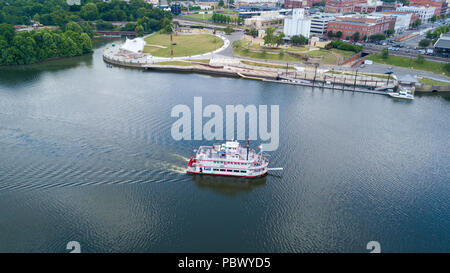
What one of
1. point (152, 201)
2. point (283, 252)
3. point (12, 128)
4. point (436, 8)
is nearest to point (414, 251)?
point (283, 252)

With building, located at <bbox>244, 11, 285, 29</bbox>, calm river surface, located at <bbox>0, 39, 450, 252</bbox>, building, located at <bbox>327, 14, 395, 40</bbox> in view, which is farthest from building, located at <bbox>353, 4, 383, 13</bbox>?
calm river surface, located at <bbox>0, 39, 450, 252</bbox>

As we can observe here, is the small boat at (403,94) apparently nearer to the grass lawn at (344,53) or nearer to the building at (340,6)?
the grass lawn at (344,53)

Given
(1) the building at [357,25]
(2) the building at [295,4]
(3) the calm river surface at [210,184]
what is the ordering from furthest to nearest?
(2) the building at [295,4] → (1) the building at [357,25] → (3) the calm river surface at [210,184]

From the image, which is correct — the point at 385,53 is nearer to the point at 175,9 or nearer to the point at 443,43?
the point at 443,43

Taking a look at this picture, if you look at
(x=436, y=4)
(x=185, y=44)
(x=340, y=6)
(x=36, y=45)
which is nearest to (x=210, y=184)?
(x=185, y=44)

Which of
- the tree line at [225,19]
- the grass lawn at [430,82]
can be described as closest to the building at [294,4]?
the tree line at [225,19]

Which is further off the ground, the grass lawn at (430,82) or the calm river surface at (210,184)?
the grass lawn at (430,82)

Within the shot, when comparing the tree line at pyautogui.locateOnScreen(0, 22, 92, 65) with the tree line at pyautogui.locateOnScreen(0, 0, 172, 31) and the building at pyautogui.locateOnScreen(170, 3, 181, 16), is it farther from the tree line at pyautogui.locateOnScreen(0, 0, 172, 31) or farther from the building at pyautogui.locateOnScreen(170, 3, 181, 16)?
the building at pyautogui.locateOnScreen(170, 3, 181, 16)
